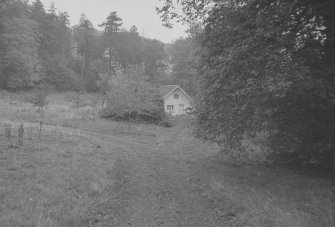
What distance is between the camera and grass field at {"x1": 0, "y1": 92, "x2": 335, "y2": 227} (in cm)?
684

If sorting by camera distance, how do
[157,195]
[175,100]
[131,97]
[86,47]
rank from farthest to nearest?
1. [86,47]
2. [175,100]
3. [131,97]
4. [157,195]

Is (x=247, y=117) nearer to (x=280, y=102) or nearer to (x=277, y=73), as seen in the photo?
(x=280, y=102)

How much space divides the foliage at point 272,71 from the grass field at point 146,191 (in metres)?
1.63

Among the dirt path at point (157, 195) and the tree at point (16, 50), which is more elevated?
the tree at point (16, 50)

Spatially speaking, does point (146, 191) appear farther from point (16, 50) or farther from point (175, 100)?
point (16, 50)

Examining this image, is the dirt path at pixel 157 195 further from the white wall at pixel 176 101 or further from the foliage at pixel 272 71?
the white wall at pixel 176 101

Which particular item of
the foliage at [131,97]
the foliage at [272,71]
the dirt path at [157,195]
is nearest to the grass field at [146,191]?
the dirt path at [157,195]

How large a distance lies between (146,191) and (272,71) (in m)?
5.09

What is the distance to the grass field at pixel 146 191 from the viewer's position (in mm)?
6844

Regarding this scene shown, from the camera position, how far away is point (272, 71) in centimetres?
772

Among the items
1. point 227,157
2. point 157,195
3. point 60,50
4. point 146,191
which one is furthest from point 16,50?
point 157,195

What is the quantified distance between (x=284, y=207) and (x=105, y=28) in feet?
243

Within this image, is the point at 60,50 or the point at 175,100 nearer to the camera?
the point at 175,100

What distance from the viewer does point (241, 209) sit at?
7594mm
